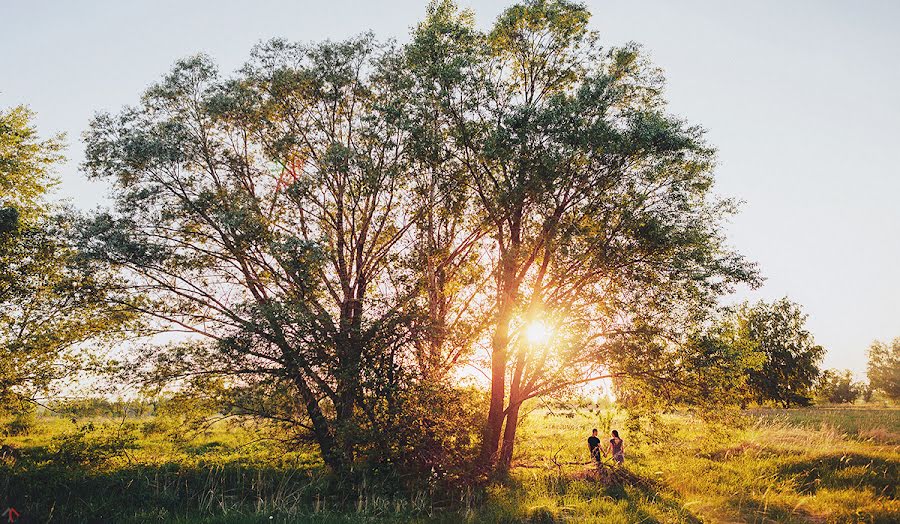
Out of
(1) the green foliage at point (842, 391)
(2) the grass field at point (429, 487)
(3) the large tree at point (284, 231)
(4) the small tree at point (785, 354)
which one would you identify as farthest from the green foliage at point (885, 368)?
(3) the large tree at point (284, 231)

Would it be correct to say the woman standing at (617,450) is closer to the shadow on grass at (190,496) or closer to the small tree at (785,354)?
the shadow on grass at (190,496)

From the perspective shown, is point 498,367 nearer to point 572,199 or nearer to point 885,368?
point 572,199

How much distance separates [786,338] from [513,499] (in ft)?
142

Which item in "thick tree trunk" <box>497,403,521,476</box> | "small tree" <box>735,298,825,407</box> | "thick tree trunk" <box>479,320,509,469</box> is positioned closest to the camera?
"thick tree trunk" <box>479,320,509,469</box>

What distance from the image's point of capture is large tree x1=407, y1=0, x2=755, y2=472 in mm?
16359

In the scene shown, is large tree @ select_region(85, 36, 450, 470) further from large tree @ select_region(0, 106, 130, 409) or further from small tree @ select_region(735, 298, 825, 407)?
small tree @ select_region(735, 298, 825, 407)

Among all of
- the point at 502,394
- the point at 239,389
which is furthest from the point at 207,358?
the point at 502,394

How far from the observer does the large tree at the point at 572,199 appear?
16.4 m

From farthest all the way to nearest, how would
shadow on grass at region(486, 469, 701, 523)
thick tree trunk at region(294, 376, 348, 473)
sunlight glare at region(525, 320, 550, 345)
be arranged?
1. sunlight glare at region(525, 320, 550, 345)
2. thick tree trunk at region(294, 376, 348, 473)
3. shadow on grass at region(486, 469, 701, 523)

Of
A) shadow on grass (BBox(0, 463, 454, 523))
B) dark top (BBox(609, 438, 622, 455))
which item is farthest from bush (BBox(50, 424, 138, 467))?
dark top (BBox(609, 438, 622, 455))

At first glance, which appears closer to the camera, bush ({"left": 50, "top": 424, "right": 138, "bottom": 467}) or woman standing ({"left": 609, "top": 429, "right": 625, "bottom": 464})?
bush ({"left": 50, "top": 424, "right": 138, "bottom": 467})

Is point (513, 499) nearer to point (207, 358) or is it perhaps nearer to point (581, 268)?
point (581, 268)

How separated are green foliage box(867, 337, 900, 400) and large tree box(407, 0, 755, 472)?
329 feet

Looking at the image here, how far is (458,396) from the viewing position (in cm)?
1588
